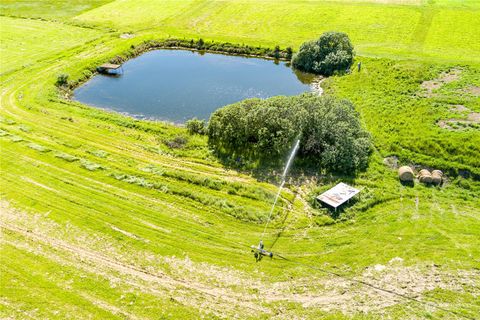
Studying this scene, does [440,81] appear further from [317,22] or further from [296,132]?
[317,22]

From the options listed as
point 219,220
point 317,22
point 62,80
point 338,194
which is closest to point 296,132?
point 338,194

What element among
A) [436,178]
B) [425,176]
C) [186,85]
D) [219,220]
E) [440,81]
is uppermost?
[440,81]

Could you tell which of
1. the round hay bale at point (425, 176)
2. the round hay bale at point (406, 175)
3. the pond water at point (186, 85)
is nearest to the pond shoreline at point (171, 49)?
the pond water at point (186, 85)

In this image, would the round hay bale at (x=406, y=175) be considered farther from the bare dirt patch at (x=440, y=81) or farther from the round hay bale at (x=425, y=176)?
the bare dirt patch at (x=440, y=81)

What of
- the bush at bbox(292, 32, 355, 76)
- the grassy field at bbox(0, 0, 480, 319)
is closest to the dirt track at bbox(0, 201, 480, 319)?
the grassy field at bbox(0, 0, 480, 319)

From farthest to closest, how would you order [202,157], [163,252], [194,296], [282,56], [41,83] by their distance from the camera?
[282,56] < [41,83] < [202,157] < [163,252] < [194,296]

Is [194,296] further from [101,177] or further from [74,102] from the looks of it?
[74,102]

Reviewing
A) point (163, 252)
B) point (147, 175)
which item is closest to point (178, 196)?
point (147, 175)

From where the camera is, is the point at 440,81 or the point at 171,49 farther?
the point at 171,49
